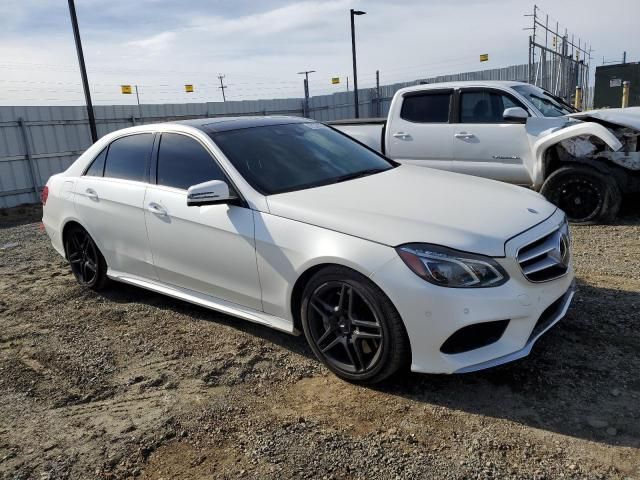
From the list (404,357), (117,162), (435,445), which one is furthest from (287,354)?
(117,162)

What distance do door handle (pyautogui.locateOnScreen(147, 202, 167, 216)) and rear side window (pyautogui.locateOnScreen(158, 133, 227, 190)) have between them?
18cm

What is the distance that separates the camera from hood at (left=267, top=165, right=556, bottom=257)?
2938 millimetres

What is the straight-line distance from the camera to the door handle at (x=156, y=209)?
4090 mm

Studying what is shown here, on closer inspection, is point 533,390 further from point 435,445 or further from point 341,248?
point 341,248

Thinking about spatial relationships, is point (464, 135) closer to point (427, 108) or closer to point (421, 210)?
point (427, 108)

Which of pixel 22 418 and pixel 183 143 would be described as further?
pixel 183 143

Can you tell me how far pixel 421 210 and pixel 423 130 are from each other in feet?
16.2

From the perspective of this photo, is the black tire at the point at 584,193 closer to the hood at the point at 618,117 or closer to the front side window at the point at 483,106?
the hood at the point at 618,117

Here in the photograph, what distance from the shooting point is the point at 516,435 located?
2697mm

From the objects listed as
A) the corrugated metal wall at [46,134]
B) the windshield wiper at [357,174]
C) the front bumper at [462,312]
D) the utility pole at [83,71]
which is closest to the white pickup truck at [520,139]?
the windshield wiper at [357,174]

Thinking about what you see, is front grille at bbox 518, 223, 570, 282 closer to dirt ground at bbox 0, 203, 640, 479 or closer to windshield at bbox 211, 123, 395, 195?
dirt ground at bbox 0, 203, 640, 479

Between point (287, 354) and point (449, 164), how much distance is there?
190 inches

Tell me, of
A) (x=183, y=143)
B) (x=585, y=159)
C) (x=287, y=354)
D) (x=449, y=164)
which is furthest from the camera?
(x=449, y=164)

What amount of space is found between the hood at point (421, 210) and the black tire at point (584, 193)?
3.10 m
